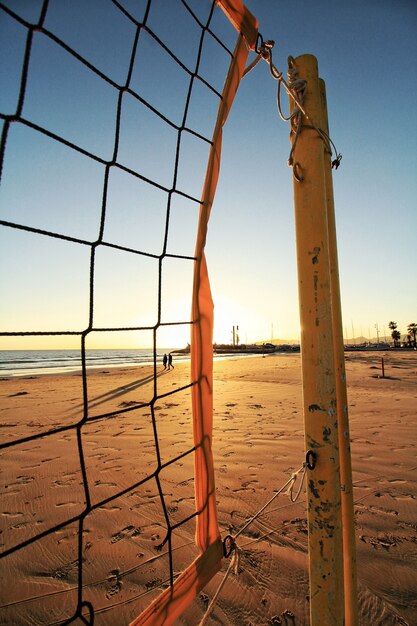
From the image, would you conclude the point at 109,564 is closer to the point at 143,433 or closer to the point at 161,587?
the point at 161,587

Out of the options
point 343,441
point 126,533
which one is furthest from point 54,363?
point 343,441

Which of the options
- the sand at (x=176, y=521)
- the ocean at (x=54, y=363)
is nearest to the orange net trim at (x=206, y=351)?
the sand at (x=176, y=521)

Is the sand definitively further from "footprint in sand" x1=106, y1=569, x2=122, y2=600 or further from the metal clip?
the metal clip

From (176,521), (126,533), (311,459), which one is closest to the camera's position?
(311,459)

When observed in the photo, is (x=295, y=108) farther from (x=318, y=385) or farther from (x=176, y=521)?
(x=176, y=521)

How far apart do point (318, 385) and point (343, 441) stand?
41 centimetres

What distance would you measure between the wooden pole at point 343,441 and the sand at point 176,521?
1.59 feet

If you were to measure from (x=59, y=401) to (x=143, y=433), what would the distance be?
149 inches

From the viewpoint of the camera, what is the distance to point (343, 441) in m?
1.25

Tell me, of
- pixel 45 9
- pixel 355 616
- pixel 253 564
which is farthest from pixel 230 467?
pixel 45 9

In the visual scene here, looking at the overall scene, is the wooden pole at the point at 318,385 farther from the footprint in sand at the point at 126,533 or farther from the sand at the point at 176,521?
the footprint in sand at the point at 126,533

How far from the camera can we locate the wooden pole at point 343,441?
1216mm

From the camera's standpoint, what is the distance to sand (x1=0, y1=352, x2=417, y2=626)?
158 centimetres

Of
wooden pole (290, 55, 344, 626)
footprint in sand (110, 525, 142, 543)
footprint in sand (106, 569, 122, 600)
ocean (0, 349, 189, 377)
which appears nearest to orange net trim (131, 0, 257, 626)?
wooden pole (290, 55, 344, 626)
